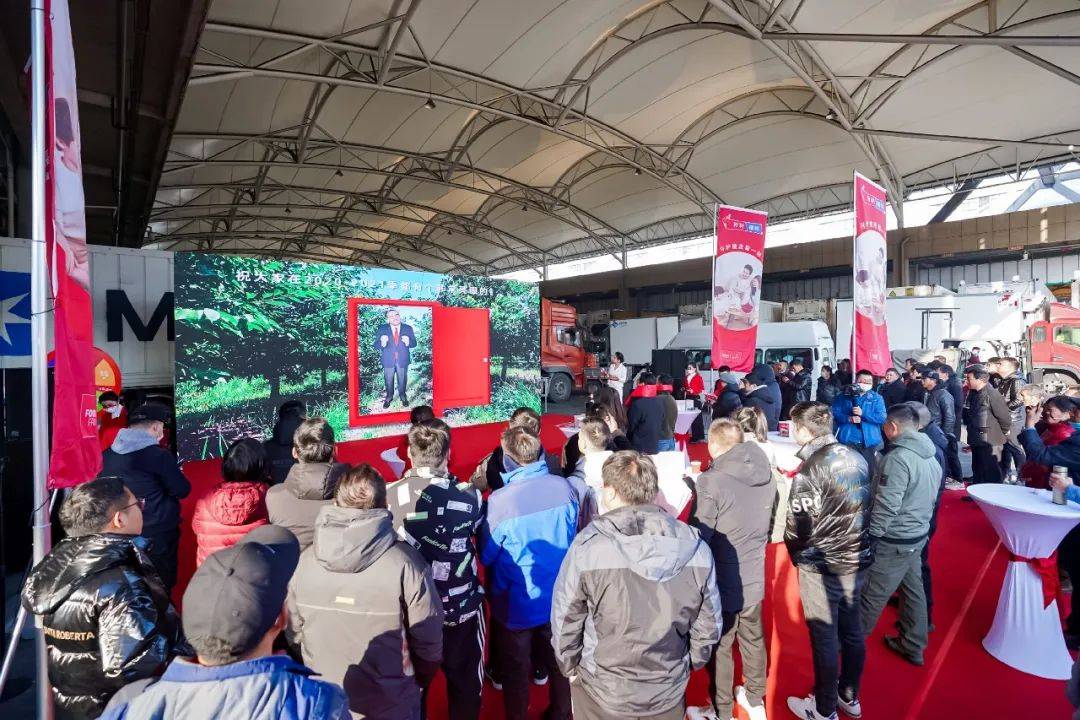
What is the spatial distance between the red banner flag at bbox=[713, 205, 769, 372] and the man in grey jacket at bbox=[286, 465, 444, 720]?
17.9 ft

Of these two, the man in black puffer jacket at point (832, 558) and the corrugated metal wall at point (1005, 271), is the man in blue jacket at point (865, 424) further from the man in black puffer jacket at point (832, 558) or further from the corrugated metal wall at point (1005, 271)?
the corrugated metal wall at point (1005, 271)

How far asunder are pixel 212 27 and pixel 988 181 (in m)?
20.4

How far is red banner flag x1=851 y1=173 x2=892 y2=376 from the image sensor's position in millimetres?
5082

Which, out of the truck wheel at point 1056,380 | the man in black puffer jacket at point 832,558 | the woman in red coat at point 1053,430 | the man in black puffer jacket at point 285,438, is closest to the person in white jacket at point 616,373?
the woman in red coat at point 1053,430

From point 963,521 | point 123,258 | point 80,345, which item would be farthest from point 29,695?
point 963,521

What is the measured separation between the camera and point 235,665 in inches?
36.9

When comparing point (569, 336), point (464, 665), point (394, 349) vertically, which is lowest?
point (464, 665)

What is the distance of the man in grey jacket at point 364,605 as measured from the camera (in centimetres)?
155

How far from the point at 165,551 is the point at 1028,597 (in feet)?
16.1

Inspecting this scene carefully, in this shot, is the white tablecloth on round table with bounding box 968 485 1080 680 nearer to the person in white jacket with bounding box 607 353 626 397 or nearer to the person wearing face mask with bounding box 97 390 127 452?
the person in white jacket with bounding box 607 353 626 397

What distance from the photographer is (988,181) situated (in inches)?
623

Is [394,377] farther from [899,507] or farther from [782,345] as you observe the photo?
[782,345]

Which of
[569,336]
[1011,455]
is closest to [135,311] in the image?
[1011,455]

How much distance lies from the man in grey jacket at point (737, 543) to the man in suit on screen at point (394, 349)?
20.8 feet
